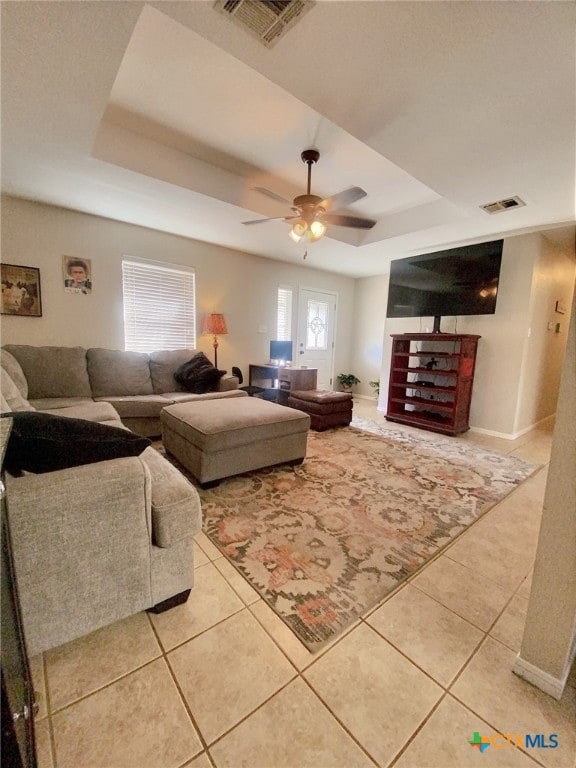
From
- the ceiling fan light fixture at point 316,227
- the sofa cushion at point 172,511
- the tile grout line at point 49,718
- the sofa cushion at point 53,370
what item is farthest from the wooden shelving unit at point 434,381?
the tile grout line at point 49,718

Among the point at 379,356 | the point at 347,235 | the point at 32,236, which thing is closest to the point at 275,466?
the point at 347,235

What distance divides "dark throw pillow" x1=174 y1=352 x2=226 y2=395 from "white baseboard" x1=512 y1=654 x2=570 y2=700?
3.11 meters

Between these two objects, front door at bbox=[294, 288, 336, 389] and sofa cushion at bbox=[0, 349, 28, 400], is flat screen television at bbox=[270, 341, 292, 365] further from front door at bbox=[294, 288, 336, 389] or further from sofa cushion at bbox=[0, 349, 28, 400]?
sofa cushion at bbox=[0, 349, 28, 400]

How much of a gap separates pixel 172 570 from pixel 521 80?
2784mm

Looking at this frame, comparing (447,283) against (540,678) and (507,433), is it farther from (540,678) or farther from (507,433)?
(540,678)

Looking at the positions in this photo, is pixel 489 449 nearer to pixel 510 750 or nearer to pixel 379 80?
pixel 510 750

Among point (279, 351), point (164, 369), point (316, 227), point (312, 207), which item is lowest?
point (164, 369)

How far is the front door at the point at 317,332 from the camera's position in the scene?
18.0 feet

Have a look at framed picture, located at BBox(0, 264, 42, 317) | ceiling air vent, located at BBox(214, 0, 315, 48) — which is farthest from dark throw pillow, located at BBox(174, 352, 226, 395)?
ceiling air vent, located at BBox(214, 0, 315, 48)

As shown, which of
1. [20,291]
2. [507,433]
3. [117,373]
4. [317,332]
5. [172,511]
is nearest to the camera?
[172,511]

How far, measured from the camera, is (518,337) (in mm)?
3617

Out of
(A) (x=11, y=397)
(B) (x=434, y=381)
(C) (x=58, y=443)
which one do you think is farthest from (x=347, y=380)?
(C) (x=58, y=443)

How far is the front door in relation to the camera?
18.0ft

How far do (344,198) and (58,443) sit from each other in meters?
2.39
